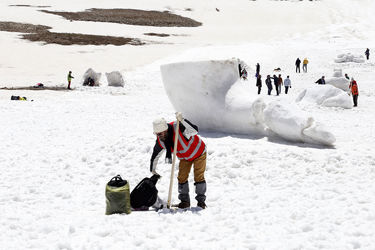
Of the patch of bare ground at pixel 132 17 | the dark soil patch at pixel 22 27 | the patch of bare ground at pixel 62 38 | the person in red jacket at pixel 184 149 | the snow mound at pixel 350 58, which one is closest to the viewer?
the person in red jacket at pixel 184 149

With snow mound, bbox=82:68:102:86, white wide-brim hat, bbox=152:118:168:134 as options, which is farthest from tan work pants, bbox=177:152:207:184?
snow mound, bbox=82:68:102:86

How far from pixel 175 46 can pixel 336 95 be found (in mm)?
31365

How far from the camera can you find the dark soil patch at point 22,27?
52.4 meters

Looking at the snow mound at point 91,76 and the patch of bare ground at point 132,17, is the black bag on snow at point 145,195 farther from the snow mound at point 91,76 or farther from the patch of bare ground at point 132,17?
the patch of bare ground at point 132,17

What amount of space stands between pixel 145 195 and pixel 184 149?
1093mm

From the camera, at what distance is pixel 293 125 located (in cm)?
926

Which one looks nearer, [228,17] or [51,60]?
[51,60]

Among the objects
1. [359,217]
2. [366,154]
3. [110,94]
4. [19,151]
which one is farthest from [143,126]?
[110,94]

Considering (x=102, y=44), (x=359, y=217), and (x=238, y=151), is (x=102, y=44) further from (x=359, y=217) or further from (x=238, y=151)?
(x=359, y=217)

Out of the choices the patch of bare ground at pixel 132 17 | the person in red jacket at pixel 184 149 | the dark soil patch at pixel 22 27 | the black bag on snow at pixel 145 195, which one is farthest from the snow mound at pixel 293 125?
the patch of bare ground at pixel 132 17

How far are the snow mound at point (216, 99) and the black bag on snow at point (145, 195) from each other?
4.17 metres

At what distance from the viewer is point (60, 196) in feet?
25.9

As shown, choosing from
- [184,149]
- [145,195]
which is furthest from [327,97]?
[145,195]

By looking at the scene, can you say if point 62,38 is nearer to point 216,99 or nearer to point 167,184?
point 216,99
